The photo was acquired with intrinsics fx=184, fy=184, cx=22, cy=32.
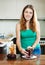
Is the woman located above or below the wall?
below

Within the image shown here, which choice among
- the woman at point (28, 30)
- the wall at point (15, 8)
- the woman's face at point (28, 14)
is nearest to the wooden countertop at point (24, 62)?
the woman at point (28, 30)

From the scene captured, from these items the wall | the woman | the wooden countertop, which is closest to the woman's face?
the woman

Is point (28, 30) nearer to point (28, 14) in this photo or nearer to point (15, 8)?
point (28, 14)

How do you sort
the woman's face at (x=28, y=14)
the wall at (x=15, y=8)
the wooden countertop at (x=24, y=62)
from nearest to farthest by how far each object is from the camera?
the wooden countertop at (x=24, y=62) → the woman's face at (x=28, y=14) → the wall at (x=15, y=8)

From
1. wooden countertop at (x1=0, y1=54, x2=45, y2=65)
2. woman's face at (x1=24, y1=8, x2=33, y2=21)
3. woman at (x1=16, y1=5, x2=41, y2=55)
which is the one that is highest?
woman's face at (x1=24, y1=8, x2=33, y2=21)

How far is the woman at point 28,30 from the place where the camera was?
9.04 ft

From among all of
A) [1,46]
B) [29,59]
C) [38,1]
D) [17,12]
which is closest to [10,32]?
[17,12]

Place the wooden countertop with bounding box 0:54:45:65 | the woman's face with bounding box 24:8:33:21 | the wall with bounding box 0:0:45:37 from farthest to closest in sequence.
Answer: the wall with bounding box 0:0:45:37, the woman's face with bounding box 24:8:33:21, the wooden countertop with bounding box 0:54:45:65

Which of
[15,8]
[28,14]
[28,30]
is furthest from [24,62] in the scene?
[15,8]

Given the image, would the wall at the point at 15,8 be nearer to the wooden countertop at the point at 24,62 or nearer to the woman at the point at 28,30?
the woman at the point at 28,30

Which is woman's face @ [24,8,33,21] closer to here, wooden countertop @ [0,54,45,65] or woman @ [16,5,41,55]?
woman @ [16,5,41,55]

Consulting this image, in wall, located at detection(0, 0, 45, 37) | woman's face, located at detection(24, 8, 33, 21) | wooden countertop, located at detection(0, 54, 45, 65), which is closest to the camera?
wooden countertop, located at detection(0, 54, 45, 65)

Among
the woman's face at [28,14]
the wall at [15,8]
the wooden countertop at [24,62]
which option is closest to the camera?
the wooden countertop at [24,62]

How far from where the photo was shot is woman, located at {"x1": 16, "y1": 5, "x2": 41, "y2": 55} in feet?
9.04
